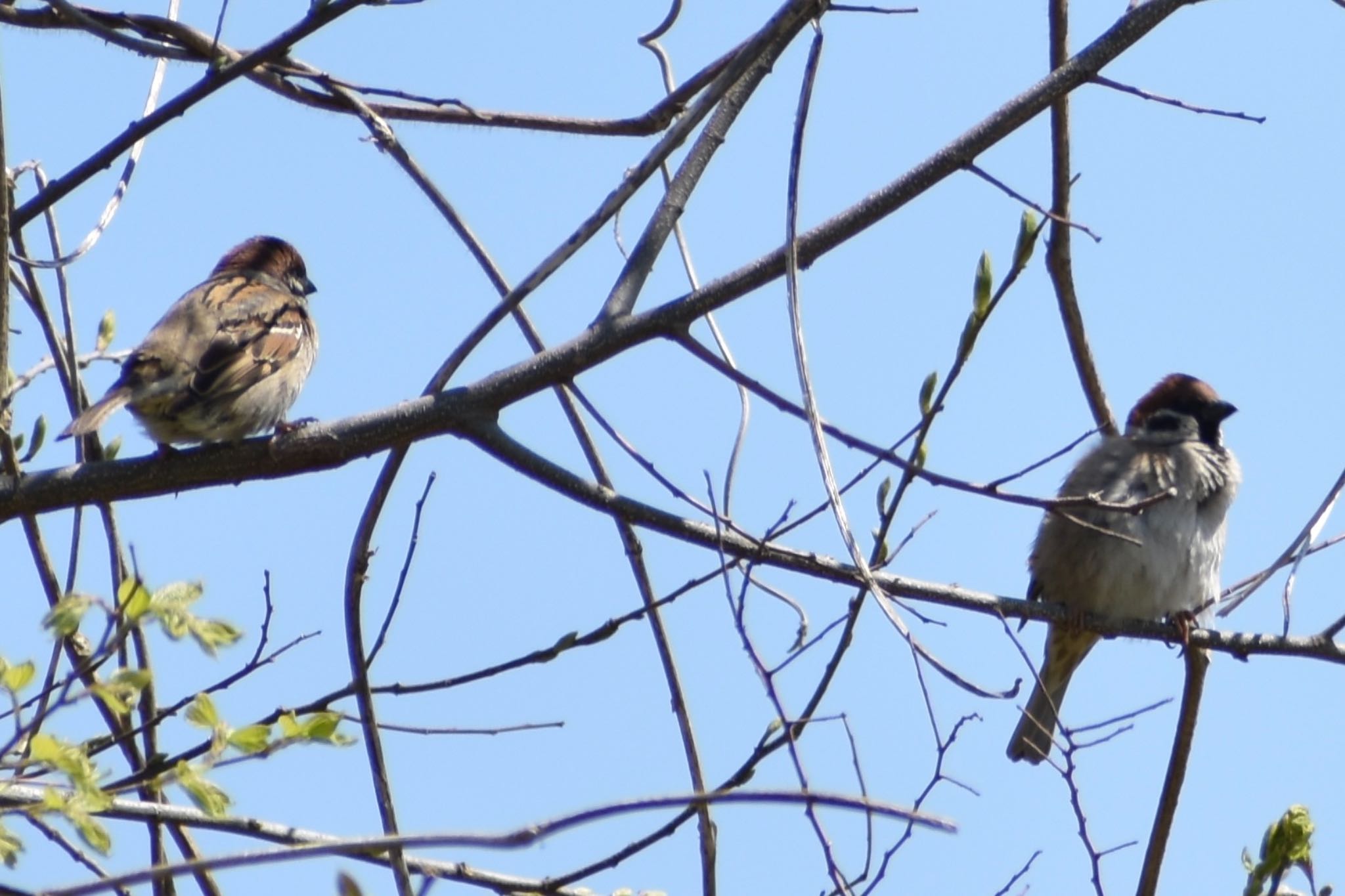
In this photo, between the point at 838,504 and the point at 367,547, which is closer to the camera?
the point at 838,504

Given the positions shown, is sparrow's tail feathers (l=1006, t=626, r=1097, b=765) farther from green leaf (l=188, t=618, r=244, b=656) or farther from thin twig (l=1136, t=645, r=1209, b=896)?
green leaf (l=188, t=618, r=244, b=656)

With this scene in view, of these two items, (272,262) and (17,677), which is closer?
(17,677)

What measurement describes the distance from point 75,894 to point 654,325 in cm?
183

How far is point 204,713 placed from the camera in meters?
2.45

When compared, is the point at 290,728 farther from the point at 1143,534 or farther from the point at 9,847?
the point at 1143,534

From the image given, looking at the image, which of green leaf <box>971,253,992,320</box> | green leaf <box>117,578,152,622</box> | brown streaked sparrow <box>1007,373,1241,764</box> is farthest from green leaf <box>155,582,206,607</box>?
brown streaked sparrow <box>1007,373,1241,764</box>

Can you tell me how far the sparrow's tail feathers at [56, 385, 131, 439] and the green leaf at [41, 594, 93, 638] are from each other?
71.0 inches

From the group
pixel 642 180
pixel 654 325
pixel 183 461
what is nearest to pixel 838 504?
pixel 654 325

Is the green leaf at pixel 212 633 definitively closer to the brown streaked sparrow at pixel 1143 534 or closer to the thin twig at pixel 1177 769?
the thin twig at pixel 1177 769

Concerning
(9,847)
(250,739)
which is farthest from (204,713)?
(9,847)

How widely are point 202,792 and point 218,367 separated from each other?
2972 mm

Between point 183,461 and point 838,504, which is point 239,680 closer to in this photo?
point 183,461

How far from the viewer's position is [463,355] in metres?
3.26

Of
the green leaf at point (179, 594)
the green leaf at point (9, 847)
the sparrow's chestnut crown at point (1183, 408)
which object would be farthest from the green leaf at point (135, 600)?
the sparrow's chestnut crown at point (1183, 408)
